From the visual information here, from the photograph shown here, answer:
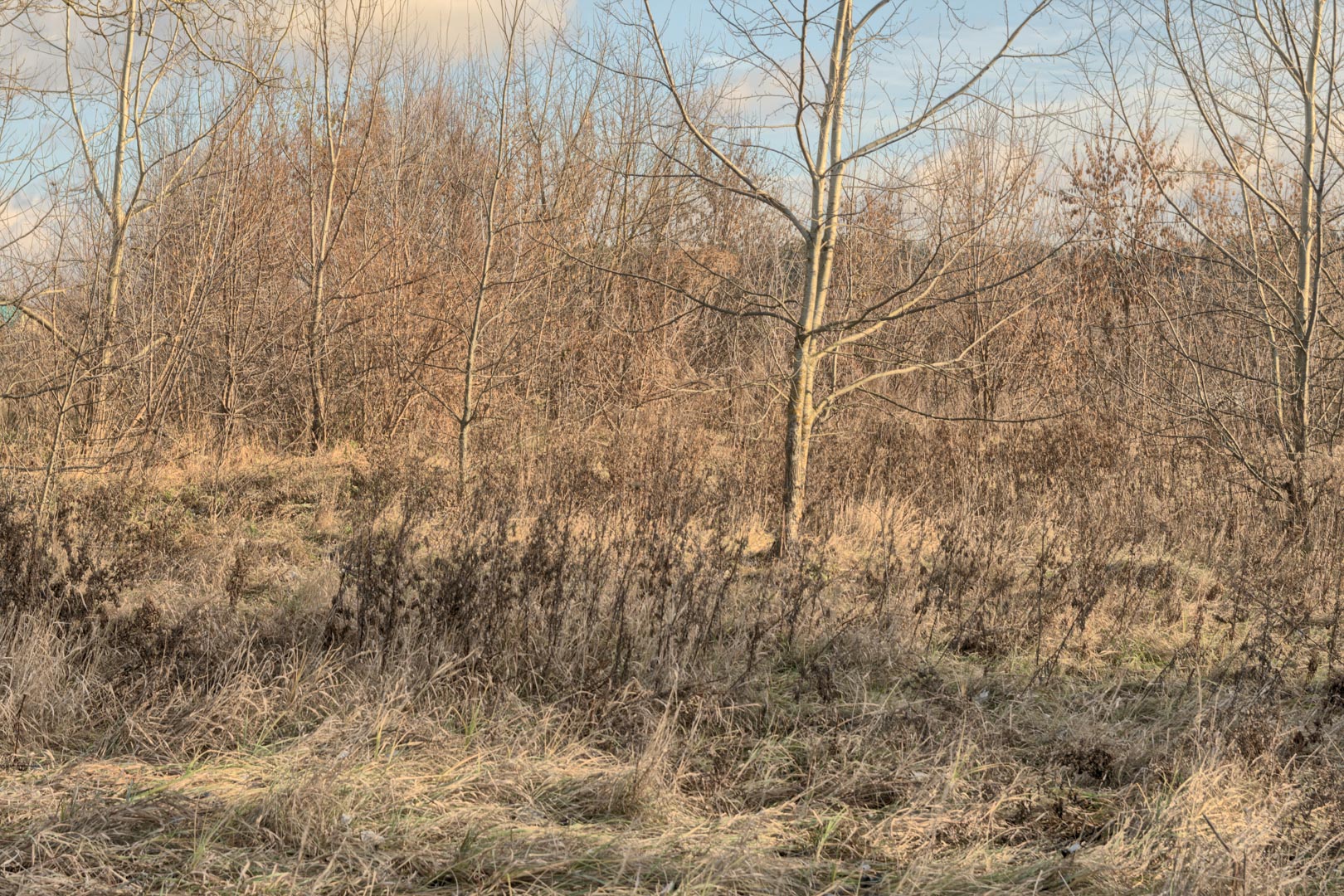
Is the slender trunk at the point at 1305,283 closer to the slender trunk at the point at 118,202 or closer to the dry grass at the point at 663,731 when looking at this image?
the dry grass at the point at 663,731

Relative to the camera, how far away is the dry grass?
9.45 ft

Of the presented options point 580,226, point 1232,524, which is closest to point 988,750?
point 1232,524

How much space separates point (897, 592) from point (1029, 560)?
1.57 m

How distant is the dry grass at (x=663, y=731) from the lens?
2.88 metres

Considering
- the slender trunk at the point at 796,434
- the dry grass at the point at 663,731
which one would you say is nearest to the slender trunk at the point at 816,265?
the slender trunk at the point at 796,434

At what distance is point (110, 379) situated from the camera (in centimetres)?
995

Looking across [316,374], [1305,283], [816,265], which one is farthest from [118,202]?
[1305,283]

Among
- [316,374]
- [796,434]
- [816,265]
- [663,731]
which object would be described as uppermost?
[816,265]

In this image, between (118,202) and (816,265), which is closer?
(816,265)

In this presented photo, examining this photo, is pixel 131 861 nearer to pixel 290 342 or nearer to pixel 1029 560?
pixel 1029 560

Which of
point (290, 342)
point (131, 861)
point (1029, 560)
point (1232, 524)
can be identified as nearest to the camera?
point (131, 861)

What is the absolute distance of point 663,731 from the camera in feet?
11.8

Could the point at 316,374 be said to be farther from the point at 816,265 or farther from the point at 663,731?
the point at 663,731

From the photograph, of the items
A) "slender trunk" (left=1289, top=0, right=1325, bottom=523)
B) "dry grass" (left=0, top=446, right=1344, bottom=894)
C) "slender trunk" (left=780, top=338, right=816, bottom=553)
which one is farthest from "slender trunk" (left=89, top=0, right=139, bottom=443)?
"slender trunk" (left=1289, top=0, right=1325, bottom=523)
